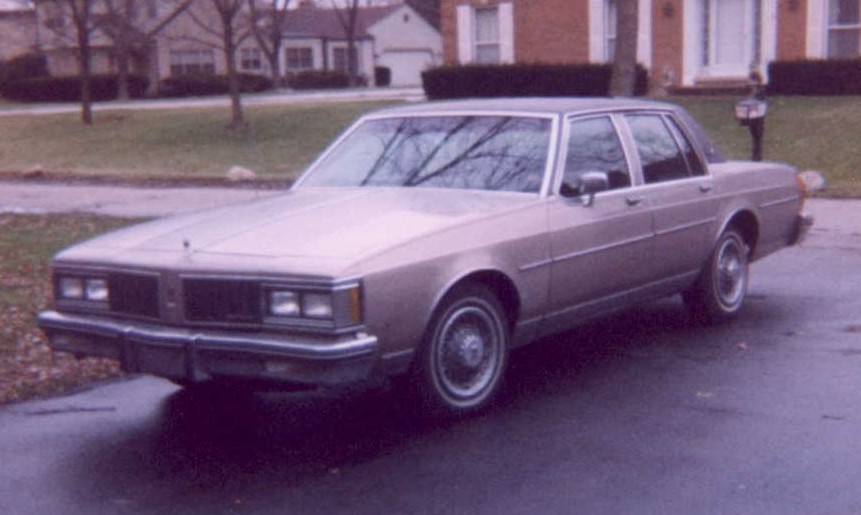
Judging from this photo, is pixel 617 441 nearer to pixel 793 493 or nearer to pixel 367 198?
pixel 793 493

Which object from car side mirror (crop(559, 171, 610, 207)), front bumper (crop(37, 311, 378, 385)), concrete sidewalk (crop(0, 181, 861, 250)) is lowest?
concrete sidewalk (crop(0, 181, 861, 250))

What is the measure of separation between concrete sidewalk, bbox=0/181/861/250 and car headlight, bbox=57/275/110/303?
662 centimetres

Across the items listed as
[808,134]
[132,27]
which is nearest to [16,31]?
[132,27]

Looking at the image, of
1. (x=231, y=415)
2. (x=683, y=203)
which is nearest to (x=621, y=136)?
(x=683, y=203)

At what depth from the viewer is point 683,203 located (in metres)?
8.05

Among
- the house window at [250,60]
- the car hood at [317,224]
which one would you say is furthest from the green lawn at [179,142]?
the house window at [250,60]

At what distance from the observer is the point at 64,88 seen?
5081 cm

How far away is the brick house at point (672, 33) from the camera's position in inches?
1002

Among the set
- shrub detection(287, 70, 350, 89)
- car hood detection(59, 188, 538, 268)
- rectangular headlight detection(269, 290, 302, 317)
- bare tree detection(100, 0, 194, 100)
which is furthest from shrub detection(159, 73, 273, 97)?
rectangular headlight detection(269, 290, 302, 317)

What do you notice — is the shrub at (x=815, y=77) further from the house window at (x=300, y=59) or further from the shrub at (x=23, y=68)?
the house window at (x=300, y=59)

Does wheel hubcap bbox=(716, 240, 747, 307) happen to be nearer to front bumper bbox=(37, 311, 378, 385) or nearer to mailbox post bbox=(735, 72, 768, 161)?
front bumper bbox=(37, 311, 378, 385)

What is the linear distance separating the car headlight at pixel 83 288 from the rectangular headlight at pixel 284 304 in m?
1.01

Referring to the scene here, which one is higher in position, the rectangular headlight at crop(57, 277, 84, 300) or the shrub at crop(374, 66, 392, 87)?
the rectangular headlight at crop(57, 277, 84, 300)

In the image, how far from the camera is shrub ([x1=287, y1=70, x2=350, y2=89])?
59.6m
